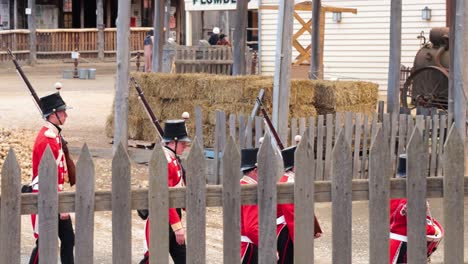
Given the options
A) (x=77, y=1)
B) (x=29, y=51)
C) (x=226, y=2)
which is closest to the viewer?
(x=226, y=2)

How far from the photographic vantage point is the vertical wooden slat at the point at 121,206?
549cm

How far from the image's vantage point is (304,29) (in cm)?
2667

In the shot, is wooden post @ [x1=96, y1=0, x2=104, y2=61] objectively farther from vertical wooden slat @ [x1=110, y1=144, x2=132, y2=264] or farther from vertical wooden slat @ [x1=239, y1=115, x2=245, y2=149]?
vertical wooden slat @ [x1=110, y1=144, x2=132, y2=264]

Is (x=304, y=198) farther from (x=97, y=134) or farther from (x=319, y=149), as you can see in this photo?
(x=97, y=134)

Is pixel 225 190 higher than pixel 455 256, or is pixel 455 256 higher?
pixel 225 190

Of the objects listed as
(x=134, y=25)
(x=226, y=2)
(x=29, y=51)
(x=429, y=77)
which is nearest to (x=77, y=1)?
(x=134, y=25)

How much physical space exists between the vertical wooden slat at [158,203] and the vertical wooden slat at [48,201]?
49 centimetres

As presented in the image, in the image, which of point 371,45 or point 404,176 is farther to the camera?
point 371,45

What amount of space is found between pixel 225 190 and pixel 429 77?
15.7 m

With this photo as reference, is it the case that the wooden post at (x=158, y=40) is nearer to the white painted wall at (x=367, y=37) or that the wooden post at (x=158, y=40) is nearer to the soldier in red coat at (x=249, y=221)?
the white painted wall at (x=367, y=37)

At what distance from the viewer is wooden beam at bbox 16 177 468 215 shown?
5.49 meters

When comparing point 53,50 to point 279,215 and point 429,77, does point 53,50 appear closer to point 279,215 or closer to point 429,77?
point 429,77

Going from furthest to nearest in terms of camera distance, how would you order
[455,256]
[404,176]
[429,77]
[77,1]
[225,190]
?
[77,1] < [429,77] < [404,176] < [455,256] < [225,190]

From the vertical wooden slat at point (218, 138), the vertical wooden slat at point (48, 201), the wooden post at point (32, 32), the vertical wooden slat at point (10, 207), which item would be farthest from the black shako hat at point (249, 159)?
the wooden post at point (32, 32)
